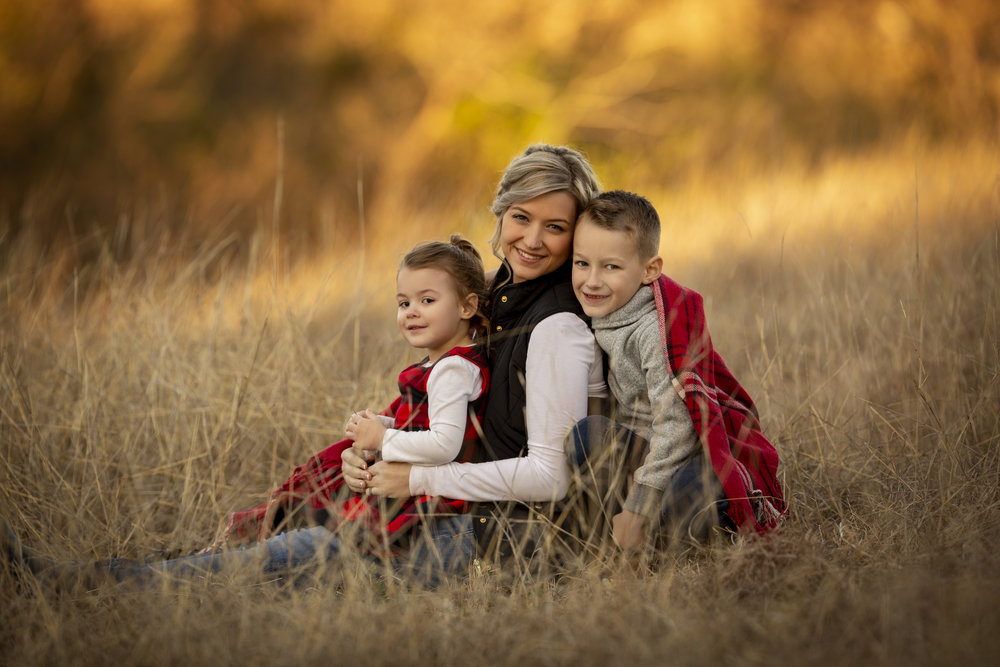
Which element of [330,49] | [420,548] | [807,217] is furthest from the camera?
[330,49]

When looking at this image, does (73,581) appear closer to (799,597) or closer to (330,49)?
(799,597)

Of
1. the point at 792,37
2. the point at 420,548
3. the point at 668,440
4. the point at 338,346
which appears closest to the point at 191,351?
the point at 338,346

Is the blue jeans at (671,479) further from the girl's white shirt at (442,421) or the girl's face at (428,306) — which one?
the girl's face at (428,306)

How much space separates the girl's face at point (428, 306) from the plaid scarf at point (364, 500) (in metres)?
0.08

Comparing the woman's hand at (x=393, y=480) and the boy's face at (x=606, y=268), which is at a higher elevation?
the boy's face at (x=606, y=268)

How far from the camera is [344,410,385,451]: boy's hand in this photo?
263cm

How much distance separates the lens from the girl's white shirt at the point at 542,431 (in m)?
2.44

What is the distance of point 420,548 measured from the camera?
2.57 m

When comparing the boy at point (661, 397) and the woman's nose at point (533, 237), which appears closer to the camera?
the boy at point (661, 397)


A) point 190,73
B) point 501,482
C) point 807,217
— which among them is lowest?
point 501,482

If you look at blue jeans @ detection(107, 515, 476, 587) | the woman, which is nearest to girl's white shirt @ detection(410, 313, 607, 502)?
the woman

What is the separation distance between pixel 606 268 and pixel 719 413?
519mm

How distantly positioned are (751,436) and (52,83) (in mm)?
11286

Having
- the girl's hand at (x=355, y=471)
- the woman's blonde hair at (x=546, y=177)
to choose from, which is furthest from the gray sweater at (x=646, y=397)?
the girl's hand at (x=355, y=471)
